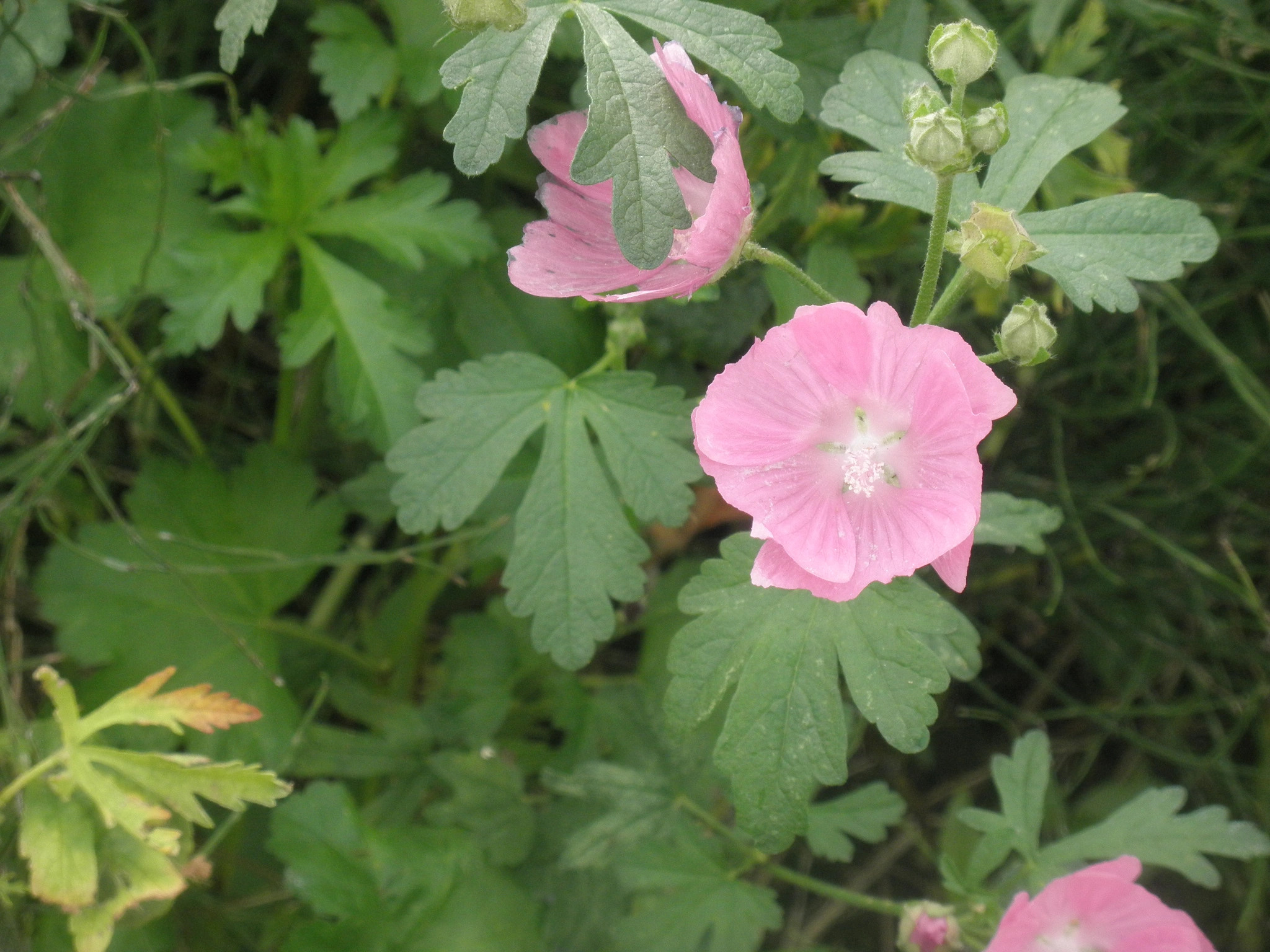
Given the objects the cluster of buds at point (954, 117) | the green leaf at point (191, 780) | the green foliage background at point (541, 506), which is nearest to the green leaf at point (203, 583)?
the green foliage background at point (541, 506)

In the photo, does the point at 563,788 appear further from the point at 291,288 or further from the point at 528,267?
the point at 291,288

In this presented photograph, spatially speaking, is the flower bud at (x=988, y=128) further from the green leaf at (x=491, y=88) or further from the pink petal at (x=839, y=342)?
the green leaf at (x=491, y=88)

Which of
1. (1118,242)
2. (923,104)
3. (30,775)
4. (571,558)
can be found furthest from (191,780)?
(1118,242)

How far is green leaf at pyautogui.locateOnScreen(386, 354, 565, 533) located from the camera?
5.56 feet

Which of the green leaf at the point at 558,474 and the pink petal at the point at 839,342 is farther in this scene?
the green leaf at the point at 558,474

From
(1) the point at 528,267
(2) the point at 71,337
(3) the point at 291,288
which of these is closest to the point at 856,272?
(1) the point at 528,267

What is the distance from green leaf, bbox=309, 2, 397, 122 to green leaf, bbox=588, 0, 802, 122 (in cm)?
81

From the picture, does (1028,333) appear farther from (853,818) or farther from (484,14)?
(853,818)

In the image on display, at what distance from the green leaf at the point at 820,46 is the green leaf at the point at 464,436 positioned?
62 centimetres

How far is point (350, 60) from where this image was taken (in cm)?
206

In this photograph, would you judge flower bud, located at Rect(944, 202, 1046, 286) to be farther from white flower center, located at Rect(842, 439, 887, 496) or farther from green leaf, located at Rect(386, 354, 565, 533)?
green leaf, located at Rect(386, 354, 565, 533)

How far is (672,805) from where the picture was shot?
6.64 ft

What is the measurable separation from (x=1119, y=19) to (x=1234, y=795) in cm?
→ 174

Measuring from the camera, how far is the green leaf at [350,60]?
2.03 m
